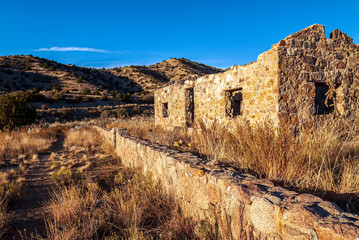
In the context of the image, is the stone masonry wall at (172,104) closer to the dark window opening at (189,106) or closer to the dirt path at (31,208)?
the dark window opening at (189,106)

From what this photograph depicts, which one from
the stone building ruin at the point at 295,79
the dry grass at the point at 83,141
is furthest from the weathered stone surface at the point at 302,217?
the dry grass at the point at 83,141

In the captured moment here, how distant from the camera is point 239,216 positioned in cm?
182

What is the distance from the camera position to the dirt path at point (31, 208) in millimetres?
2854

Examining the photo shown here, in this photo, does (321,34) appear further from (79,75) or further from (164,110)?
(79,75)

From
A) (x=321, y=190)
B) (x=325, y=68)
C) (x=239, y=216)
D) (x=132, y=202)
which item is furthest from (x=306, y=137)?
(x=325, y=68)

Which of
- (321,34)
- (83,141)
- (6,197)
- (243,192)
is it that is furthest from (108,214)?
(83,141)

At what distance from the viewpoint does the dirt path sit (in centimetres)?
285

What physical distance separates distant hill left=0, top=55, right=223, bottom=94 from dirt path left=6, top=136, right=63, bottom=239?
27.6 m

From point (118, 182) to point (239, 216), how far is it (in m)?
3.06

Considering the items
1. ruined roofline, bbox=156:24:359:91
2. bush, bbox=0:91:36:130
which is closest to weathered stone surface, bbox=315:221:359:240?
ruined roofline, bbox=156:24:359:91

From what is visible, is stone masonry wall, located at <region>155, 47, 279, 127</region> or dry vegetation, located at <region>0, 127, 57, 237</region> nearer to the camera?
dry vegetation, located at <region>0, 127, 57, 237</region>

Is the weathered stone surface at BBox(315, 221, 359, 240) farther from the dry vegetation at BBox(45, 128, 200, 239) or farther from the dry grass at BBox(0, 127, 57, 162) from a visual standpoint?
the dry grass at BBox(0, 127, 57, 162)

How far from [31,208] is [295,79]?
6508mm

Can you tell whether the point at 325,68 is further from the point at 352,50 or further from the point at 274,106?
the point at 274,106
